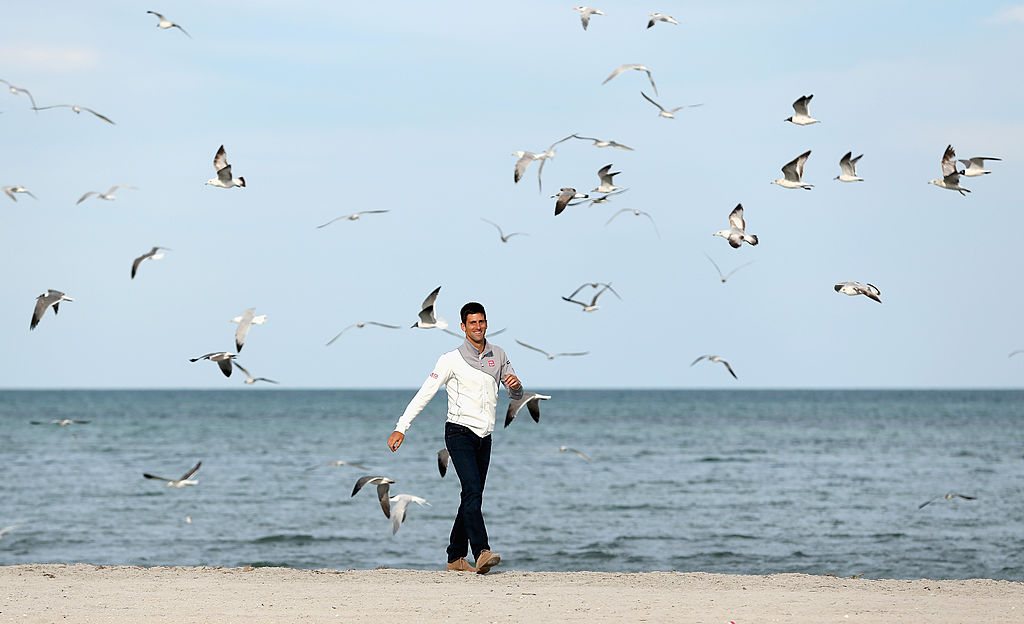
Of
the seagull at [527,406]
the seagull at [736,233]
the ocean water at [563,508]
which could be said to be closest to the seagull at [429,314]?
the seagull at [527,406]

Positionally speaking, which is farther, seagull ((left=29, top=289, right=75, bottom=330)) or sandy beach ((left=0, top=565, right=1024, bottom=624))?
seagull ((left=29, top=289, right=75, bottom=330))

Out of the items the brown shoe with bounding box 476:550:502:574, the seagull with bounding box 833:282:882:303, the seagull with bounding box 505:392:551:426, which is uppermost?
the seagull with bounding box 833:282:882:303

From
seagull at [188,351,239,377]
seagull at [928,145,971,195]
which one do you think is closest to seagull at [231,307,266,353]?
seagull at [188,351,239,377]

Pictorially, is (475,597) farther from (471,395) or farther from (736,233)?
(736,233)

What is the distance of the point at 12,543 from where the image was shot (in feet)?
61.6

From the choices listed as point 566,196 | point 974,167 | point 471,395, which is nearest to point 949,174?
point 974,167

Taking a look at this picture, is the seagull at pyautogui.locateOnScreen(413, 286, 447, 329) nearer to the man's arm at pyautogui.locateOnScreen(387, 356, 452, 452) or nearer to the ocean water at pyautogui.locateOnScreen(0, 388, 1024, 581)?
the man's arm at pyautogui.locateOnScreen(387, 356, 452, 452)

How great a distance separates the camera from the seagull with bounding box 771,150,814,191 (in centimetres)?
1336

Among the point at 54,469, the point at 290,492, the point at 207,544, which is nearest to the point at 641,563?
the point at 207,544

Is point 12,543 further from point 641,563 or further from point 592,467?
point 592,467

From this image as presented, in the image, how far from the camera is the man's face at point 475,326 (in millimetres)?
9711

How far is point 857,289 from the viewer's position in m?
11.7

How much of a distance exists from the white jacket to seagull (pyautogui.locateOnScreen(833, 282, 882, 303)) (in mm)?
3983

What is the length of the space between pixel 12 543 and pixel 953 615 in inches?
617
